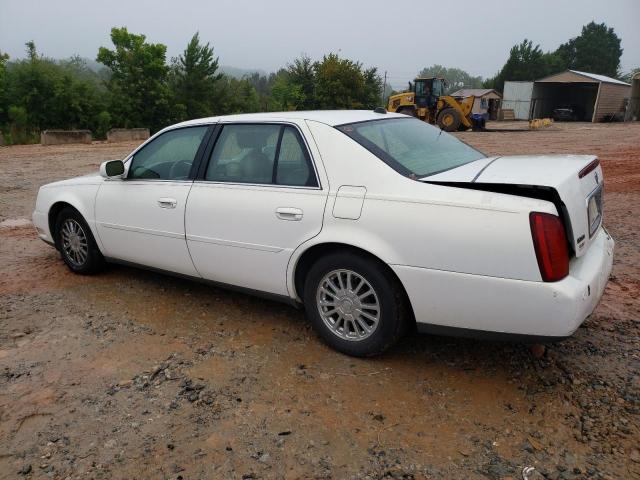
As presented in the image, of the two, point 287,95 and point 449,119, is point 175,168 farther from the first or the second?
point 287,95

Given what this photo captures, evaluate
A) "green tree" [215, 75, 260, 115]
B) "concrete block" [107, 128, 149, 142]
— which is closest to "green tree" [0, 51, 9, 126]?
"concrete block" [107, 128, 149, 142]

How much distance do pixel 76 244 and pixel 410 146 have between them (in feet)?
11.1

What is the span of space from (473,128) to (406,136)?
25419 millimetres

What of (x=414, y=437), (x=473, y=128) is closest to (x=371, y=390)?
(x=414, y=437)

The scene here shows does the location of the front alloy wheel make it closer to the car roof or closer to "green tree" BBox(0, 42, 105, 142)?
the car roof

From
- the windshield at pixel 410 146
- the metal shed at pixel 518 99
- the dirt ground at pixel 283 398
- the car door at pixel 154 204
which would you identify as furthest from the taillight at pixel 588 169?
the metal shed at pixel 518 99

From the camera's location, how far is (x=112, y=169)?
4172 mm

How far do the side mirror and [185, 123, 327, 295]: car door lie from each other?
2.96 feet

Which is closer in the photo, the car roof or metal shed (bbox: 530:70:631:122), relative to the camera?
the car roof

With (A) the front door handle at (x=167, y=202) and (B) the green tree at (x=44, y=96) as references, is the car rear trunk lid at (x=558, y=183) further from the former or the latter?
(B) the green tree at (x=44, y=96)

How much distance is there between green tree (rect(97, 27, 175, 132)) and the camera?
3228cm

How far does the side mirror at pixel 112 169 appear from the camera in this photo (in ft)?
13.6

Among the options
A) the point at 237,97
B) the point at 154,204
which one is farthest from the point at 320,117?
the point at 237,97

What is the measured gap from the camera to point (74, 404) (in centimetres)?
282
